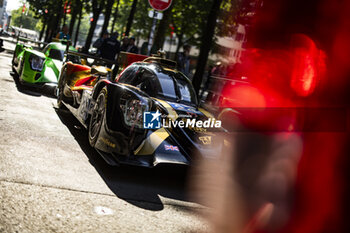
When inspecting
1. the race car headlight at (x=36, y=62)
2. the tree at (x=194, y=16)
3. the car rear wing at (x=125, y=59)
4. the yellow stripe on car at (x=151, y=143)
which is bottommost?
the yellow stripe on car at (x=151, y=143)

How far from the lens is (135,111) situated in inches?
187

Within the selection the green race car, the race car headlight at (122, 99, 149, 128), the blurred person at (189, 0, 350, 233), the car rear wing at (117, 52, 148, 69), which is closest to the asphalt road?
the race car headlight at (122, 99, 149, 128)

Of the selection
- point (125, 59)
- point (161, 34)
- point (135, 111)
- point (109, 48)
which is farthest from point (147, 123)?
point (161, 34)

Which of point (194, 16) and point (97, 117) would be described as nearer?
point (97, 117)

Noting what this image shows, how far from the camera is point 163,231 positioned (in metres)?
3.34

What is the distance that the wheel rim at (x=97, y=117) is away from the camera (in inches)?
209

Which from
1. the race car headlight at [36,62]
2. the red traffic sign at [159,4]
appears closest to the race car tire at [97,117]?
the red traffic sign at [159,4]

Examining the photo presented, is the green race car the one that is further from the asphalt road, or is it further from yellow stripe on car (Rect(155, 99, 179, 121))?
yellow stripe on car (Rect(155, 99, 179, 121))

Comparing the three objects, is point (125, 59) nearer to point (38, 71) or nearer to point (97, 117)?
point (97, 117)

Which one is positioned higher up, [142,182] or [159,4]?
[159,4]

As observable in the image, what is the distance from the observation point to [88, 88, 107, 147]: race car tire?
17.2 feet

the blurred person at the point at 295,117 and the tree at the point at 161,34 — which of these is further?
the tree at the point at 161,34

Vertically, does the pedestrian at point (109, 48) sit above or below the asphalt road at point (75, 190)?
above

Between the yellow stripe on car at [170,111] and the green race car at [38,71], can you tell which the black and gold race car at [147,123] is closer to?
the yellow stripe on car at [170,111]
